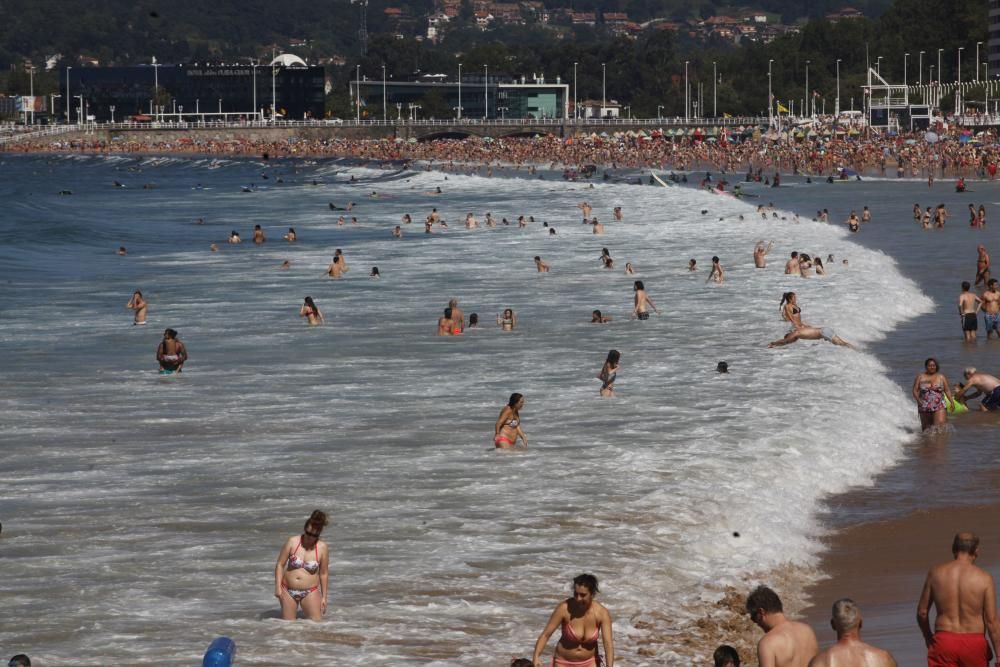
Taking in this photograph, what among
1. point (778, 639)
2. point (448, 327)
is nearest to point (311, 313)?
point (448, 327)

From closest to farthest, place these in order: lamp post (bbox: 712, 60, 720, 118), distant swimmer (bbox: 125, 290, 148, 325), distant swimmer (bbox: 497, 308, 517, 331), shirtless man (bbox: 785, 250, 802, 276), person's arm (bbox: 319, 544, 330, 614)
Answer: person's arm (bbox: 319, 544, 330, 614) → distant swimmer (bbox: 497, 308, 517, 331) → distant swimmer (bbox: 125, 290, 148, 325) → shirtless man (bbox: 785, 250, 802, 276) → lamp post (bbox: 712, 60, 720, 118)

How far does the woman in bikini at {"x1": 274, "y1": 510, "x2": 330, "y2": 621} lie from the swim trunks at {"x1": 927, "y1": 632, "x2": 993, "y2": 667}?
4.27 m

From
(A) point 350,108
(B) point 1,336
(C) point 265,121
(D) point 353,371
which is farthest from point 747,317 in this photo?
(A) point 350,108

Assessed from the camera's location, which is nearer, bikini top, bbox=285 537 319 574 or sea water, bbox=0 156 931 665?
bikini top, bbox=285 537 319 574

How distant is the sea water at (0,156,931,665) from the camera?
11.4 m

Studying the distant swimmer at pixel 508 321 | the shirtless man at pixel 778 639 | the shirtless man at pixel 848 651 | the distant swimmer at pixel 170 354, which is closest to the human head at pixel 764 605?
the shirtless man at pixel 778 639

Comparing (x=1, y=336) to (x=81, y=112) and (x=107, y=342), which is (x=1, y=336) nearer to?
(x=107, y=342)

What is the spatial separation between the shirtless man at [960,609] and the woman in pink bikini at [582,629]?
1783 millimetres

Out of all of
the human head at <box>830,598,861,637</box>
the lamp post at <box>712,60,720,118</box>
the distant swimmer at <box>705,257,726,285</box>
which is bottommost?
the human head at <box>830,598,861,637</box>

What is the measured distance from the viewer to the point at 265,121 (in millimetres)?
177625

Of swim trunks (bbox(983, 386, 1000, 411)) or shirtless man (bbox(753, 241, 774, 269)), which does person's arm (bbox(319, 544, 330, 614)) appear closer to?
swim trunks (bbox(983, 386, 1000, 411))

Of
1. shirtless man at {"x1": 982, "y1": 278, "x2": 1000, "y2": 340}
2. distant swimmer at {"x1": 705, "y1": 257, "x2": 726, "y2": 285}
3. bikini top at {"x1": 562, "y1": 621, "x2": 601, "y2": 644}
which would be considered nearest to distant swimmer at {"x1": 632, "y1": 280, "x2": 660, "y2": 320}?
distant swimmer at {"x1": 705, "y1": 257, "x2": 726, "y2": 285}

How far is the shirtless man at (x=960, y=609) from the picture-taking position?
338 inches

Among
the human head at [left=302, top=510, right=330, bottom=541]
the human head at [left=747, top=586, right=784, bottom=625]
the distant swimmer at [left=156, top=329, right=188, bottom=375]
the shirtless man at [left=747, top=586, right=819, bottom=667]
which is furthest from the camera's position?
the distant swimmer at [left=156, top=329, right=188, bottom=375]
